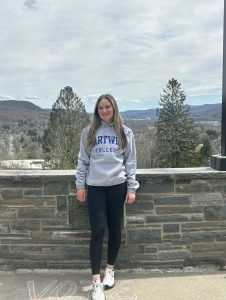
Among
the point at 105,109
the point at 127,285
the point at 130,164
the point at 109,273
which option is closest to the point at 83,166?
the point at 130,164

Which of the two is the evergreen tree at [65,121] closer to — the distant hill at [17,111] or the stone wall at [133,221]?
the distant hill at [17,111]

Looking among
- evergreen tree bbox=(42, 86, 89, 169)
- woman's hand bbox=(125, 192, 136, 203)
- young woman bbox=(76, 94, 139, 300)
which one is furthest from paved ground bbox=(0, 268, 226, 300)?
evergreen tree bbox=(42, 86, 89, 169)

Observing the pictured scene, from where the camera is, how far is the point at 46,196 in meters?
3.74

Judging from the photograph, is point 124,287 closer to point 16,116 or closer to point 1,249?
point 1,249

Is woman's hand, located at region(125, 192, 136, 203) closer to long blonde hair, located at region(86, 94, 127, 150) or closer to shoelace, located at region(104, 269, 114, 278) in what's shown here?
long blonde hair, located at region(86, 94, 127, 150)

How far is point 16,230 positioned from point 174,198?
58.3 inches

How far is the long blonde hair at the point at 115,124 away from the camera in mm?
3275

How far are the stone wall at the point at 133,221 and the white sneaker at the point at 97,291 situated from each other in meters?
0.60

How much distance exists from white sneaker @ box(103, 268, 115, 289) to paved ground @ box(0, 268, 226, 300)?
5 cm

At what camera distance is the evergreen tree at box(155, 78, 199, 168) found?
43219 mm

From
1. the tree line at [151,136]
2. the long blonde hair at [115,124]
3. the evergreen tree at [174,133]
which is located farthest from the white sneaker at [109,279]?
the evergreen tree at [174,133]

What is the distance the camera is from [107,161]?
3.23m

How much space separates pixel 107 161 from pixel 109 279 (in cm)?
99

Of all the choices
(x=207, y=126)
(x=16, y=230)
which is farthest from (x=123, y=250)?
(x=207, y=126)
